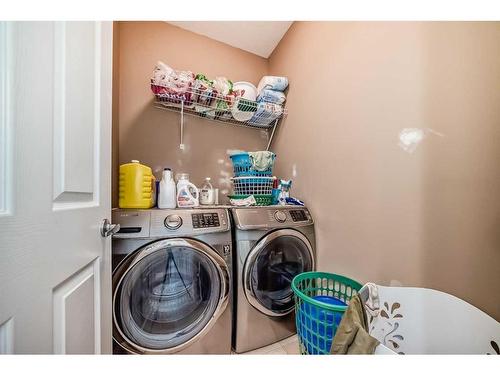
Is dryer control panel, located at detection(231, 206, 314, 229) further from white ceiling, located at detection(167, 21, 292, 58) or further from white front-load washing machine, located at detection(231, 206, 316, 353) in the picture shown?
white ceiling, located at detection(167, 21, 292, 58)

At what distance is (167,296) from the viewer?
3.31ft

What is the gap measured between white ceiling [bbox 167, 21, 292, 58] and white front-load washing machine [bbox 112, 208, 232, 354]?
5.43 feet

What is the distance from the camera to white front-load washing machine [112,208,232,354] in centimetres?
91

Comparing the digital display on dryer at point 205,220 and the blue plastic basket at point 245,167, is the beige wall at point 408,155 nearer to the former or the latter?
the blue plastic basket at point 245,167

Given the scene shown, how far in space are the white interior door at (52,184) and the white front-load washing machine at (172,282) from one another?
8.4 inches

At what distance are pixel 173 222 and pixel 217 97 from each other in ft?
3.32

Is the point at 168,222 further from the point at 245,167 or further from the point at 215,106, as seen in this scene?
the point at 215,106

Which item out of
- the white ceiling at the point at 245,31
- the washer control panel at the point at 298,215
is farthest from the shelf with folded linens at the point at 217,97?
the washer control panel at the point at 298,215

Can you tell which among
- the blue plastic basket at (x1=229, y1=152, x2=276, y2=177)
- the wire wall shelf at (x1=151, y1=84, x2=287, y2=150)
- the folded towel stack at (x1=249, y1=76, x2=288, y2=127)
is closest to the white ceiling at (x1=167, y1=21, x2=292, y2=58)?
the folded towel stack at (x1=249, y1=76, x2=288, y2=127)

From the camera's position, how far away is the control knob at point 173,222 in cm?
98

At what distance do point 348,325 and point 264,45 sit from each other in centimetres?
227

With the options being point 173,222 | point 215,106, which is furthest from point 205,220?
point 215,106
